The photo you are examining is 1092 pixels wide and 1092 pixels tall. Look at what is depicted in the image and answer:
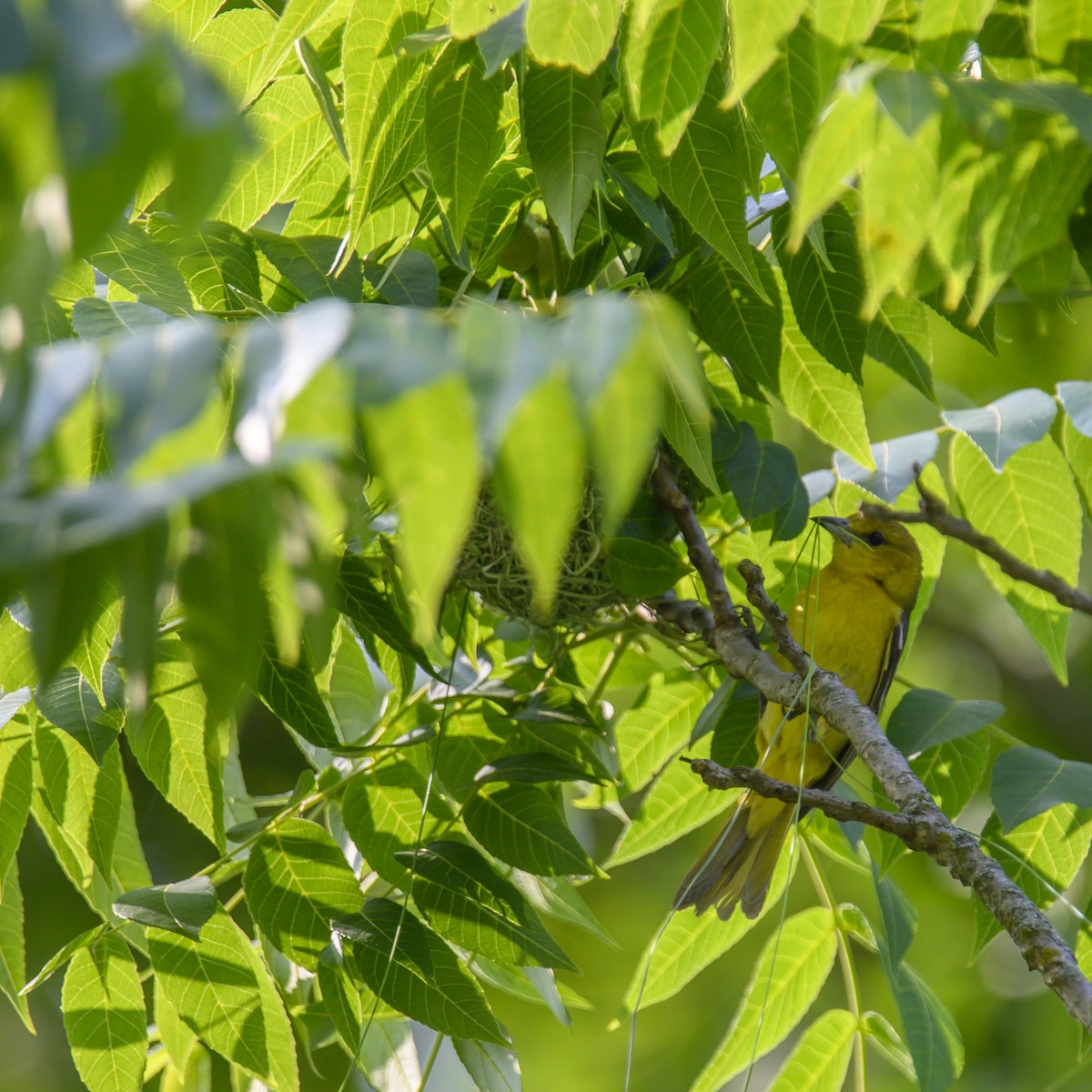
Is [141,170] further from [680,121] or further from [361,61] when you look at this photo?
[361,61]

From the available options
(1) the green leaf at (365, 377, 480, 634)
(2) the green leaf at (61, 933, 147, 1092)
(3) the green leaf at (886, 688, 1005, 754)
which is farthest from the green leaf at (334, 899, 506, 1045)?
(1) the green leaf at (365, 377, 480, 634)

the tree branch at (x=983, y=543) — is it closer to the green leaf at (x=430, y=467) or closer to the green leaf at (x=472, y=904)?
the green leaf at (x=472, y=904)

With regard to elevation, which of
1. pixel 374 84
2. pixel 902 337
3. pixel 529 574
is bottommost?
pixel 529 574

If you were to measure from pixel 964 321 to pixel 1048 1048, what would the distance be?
20.2ft

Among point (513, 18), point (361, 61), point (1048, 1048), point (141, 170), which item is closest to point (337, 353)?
point (141, 170)

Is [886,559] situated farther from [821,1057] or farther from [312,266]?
[312,266]

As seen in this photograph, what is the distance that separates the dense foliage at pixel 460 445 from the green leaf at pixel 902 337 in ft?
0.04

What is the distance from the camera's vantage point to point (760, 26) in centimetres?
168

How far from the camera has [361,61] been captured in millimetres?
2322

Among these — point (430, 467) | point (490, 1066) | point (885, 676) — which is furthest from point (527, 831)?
point (885, 676)

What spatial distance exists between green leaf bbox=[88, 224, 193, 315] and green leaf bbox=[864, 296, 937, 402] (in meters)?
1.54

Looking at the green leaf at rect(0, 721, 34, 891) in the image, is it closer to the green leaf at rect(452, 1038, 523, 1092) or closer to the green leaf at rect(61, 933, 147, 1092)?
the green leaf at rect(61, 933, 147, 1092)

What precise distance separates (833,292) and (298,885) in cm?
187

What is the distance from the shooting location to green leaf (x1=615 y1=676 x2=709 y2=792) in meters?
3.48
